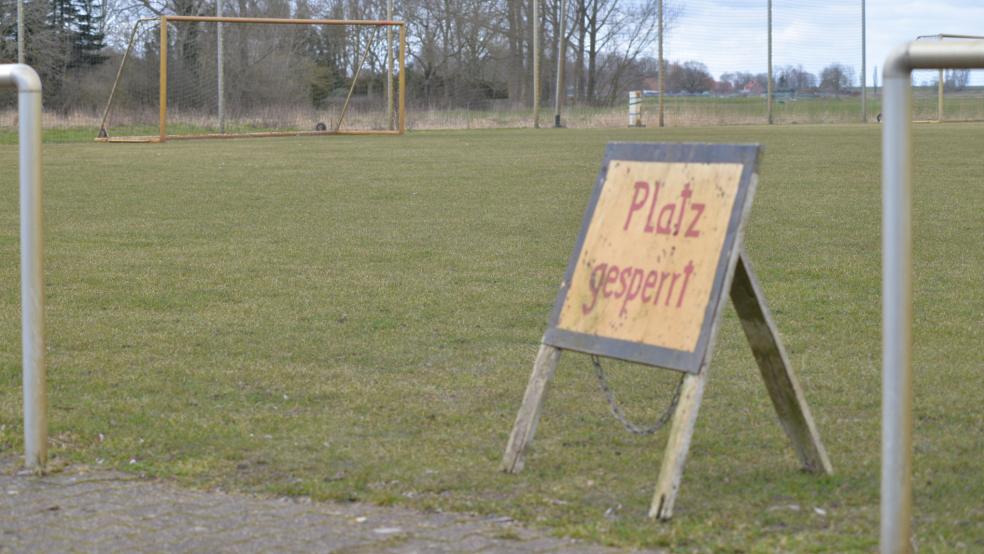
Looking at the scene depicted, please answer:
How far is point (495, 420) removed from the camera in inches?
212

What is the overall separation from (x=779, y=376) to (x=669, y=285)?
0.54 m

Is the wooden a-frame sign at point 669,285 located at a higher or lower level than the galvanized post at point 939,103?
lower

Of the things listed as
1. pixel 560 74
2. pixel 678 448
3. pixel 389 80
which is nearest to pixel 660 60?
pixel 560 74

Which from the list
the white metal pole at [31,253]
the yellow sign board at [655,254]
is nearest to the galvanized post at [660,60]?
the yellow sign board at [655,254]

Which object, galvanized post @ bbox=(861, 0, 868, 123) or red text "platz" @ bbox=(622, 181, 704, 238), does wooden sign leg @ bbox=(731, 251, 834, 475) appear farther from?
galvanized post @ bbox=(861, 0, 868, 123)

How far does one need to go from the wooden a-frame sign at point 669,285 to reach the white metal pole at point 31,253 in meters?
1.57

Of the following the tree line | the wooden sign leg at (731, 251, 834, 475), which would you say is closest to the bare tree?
the tree line

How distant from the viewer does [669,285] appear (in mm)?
4262

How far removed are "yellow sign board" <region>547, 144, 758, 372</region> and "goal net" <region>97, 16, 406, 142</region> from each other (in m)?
27.1

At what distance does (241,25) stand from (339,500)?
32167 millimetres

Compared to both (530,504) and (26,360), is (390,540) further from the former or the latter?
(26,360)

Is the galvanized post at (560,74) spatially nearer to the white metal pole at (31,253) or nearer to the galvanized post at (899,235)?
the white metal pole at (31,253)

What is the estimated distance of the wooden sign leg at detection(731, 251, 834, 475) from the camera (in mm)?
4426

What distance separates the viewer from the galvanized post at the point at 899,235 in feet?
11.0
